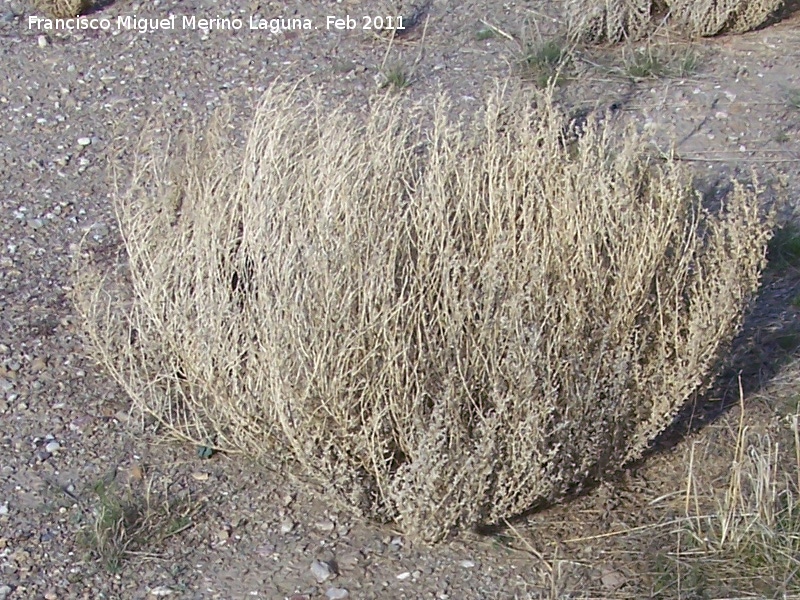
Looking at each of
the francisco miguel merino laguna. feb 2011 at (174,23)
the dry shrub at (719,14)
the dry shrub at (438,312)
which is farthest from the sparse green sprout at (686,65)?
the dry shrub at (438,312)

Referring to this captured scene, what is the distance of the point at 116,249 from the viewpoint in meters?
4.21

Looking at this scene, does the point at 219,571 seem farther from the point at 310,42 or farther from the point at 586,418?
the point at 310,42

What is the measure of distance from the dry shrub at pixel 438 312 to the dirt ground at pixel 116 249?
0.13 m

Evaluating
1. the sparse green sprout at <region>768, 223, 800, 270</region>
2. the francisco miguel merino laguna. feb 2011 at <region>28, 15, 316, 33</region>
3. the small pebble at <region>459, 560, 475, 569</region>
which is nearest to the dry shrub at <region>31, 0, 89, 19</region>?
the francisco miguel merino laguna. feb 2011 at <region>28, 15, 316, 33</region>

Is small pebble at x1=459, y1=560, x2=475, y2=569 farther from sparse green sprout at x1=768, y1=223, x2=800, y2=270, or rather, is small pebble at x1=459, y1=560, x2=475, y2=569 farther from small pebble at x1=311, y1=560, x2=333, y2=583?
sparse green sprout at x1=768, y1=223, x2=800, y2=270

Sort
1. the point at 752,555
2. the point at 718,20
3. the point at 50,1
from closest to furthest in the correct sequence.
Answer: the point at 752,555
the point at 718,20
the point at 50,1

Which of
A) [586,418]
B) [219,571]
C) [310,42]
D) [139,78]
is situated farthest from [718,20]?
[219,571]

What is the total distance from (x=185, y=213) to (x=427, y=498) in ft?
3.67

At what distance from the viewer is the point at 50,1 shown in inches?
240

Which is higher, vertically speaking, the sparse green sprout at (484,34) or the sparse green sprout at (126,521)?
the sparse green sprout at (484,34)

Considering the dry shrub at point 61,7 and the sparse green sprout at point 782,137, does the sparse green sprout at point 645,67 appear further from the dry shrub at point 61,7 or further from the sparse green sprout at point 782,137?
the dry shrub at point 61,7

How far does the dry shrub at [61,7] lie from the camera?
6.07 metres

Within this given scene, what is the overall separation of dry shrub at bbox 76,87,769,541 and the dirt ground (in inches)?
5.2

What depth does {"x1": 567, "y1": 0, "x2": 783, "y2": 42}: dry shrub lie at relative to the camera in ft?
17.9
